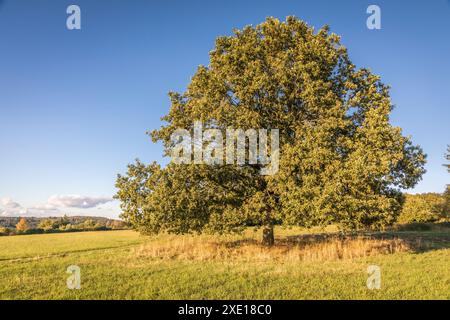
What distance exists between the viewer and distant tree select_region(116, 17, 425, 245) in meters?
17.8

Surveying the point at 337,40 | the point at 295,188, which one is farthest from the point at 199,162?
the point at 337,40

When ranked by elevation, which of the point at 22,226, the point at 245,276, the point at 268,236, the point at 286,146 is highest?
the point at 286,146

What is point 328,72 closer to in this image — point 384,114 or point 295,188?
point 384,114

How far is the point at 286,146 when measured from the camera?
1884 cm

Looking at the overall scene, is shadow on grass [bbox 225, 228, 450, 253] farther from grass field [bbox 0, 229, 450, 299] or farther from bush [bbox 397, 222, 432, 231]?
bush [bbox 397, 222, 432, 231]

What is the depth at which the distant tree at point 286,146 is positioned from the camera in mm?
17766

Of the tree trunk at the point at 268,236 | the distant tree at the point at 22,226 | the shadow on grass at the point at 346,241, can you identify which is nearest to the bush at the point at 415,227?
the shadow on grass at the point at 346,241

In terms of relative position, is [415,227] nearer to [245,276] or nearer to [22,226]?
[245,276]

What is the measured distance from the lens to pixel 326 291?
1135 centimetres

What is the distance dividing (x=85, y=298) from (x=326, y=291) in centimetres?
825

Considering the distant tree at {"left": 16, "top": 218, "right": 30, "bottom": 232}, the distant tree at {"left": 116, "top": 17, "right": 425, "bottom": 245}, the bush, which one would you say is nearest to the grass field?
the distant tree at {"left": 116, "top": 17, "right": 425, "bottom": 245}

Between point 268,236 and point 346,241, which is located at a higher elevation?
point 268,236

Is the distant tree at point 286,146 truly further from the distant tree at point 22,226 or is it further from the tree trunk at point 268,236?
the distant tree at point 22,226

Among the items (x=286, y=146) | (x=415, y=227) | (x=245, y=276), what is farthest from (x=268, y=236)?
(x=415, y=227)
